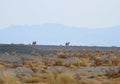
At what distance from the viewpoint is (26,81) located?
2355 centimetres

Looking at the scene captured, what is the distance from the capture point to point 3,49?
66.2m

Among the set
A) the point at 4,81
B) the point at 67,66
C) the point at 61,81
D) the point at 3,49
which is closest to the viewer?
the point at 61,81

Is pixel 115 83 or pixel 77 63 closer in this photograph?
pixel 115 83

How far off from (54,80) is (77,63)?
21.2 meters

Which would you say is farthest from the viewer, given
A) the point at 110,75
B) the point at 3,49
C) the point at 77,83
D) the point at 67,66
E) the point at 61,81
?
the point at 3,49

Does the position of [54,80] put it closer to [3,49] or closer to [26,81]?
[26,81]

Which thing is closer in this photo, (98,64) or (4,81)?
(4,81)

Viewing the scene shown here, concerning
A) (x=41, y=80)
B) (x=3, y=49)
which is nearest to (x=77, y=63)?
(x=41, y=80)

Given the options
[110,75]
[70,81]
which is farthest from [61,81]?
[110,75]

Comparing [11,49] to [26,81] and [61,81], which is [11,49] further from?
[61,81]

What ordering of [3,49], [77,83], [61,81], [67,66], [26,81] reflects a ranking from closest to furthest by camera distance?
1. [61,81]
2. [77,83]
3. [26,81]
4. [67,66]
5. [3,49]

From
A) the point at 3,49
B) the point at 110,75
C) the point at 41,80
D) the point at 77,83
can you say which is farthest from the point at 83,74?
the point at 3,49

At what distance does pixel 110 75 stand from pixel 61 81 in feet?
31.0

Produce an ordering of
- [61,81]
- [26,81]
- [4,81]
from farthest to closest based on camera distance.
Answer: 1. [26,81]
2. [4,81]
3. [61,81]
